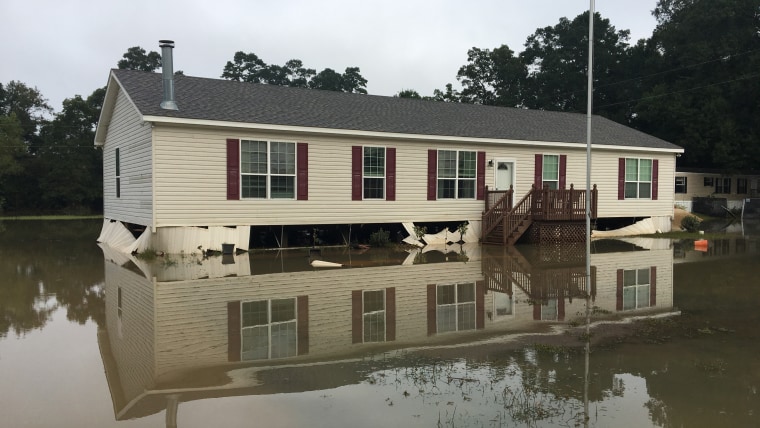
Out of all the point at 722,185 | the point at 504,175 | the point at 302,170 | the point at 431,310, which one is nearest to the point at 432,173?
the point at 504,175

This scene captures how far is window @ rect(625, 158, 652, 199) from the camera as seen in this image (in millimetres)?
23578

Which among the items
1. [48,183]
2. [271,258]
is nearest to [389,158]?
[271,258]

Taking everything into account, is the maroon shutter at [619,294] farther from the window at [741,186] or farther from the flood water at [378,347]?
the window at [741,186]

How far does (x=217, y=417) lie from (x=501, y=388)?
8.92ft

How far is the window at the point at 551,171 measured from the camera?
71.7ft

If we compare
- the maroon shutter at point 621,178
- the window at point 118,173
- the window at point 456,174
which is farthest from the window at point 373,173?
the maroon shutter at point 621,178

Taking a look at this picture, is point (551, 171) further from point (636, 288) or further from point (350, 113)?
point (636, 288)

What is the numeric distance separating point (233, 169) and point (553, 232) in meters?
10.7

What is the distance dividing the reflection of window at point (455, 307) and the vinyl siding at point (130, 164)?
8.98 meters

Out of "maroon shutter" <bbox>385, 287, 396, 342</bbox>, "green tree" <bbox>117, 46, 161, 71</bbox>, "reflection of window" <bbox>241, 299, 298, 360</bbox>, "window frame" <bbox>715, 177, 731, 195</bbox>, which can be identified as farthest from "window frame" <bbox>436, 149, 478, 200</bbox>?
"green tree" <bbox>117, 46, 161, 71</bbox>

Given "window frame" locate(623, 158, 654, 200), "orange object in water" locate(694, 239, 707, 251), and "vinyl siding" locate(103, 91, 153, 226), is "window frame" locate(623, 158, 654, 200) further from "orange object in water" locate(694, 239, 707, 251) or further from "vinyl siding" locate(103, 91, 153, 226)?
"vinyl siding" locate(103, 91, 153, 226)

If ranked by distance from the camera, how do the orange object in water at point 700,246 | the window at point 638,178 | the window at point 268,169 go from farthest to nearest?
the window at point 638,178 → the orange object in water at point 700,246 → the window at point 268,169

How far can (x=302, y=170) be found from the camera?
56.9ft

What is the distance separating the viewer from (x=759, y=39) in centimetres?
4153
